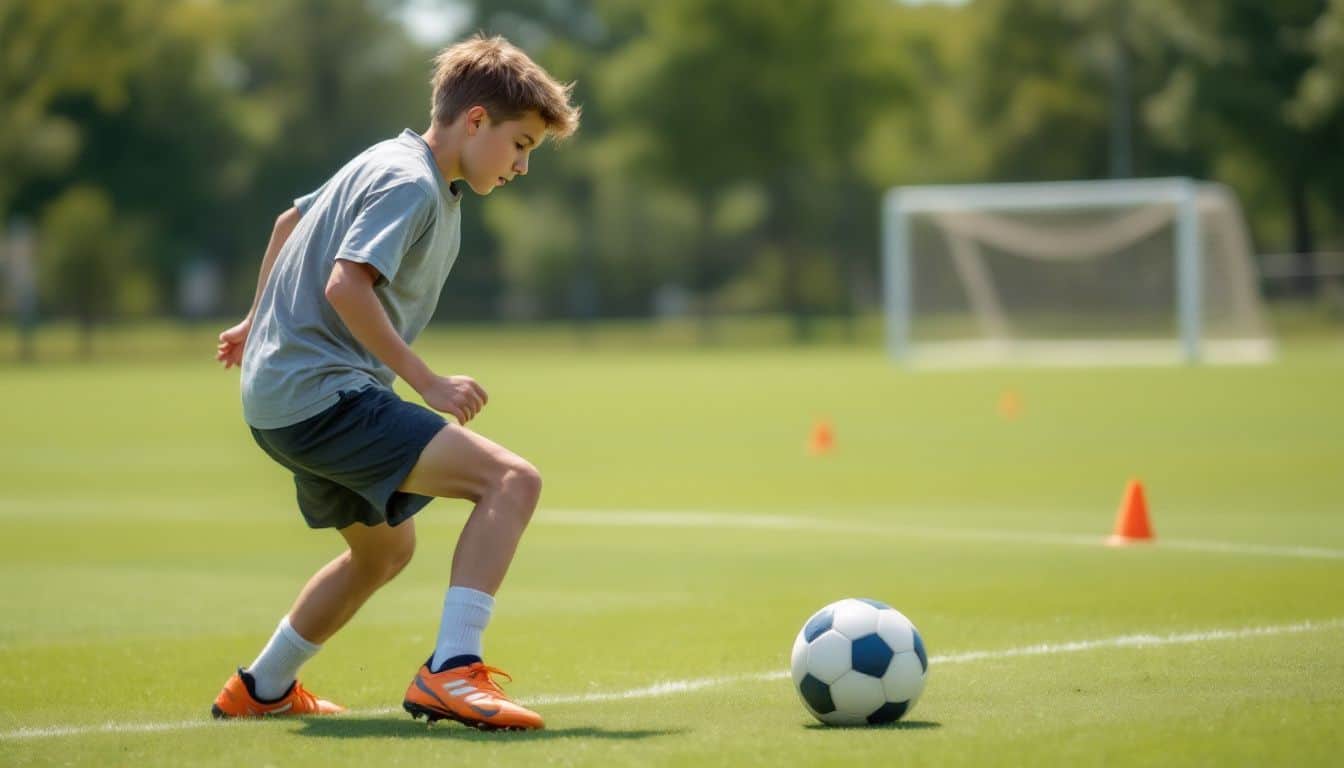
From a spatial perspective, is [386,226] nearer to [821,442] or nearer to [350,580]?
[350,580]

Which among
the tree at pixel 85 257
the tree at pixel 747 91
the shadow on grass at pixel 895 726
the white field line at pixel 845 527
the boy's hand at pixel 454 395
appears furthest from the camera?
the tree at pixel 747 91

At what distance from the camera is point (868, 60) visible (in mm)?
62375

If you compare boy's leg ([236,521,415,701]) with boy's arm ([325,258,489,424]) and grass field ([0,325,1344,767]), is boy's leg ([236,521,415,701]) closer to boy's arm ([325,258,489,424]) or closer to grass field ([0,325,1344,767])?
grass field ([0,325,1344,767])

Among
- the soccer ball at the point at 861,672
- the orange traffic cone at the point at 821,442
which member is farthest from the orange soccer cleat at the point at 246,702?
the orange traffic cone at the point at 821,442

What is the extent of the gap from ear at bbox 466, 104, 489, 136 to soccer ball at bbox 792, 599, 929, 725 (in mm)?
1764

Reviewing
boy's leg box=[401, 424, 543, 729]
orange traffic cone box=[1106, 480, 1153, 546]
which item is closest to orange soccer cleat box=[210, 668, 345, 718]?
boy's leg box=[401, 424, 543, 729]

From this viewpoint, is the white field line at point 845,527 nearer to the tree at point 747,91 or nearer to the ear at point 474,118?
the ear at point 474,118

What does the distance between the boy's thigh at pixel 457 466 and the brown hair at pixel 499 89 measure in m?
0.94

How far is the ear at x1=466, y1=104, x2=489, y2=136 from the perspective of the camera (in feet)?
17.3

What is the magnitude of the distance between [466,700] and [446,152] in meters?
1.56

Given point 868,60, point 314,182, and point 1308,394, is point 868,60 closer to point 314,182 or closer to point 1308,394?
point 314,182

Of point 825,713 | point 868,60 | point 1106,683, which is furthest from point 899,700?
point 868,60

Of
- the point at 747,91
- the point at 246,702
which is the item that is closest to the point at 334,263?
the point at 246,702

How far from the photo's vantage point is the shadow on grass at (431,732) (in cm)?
507
